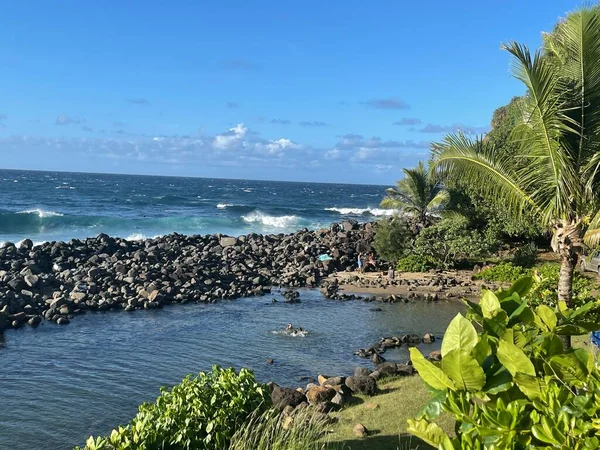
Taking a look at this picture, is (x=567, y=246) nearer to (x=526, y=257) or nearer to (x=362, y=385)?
(x=362, y=385)

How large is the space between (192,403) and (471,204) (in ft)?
65.6

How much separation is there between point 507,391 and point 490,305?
0.37 meters

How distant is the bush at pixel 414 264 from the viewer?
2277 centimetres

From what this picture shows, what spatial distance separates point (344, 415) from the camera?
7.88m

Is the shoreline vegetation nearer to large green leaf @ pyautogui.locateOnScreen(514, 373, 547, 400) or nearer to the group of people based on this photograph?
large green leaf @ pyautogui.locateOnScreen(514, 373, 547, 400)

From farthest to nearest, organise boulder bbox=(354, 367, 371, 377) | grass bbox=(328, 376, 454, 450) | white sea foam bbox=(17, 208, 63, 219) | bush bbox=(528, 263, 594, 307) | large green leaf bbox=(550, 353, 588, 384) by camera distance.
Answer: white sea foam bbox=(17, 208, 63, 219) < bush bbox=(528, 263, 594, 307) < boulder bbox=(354, 367, 371, 377) < grass bbox=(328, 376, 454, 450) < large green leaf bbox=(550, 353, 588, 384)

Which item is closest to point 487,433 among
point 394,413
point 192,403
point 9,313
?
point 192,403

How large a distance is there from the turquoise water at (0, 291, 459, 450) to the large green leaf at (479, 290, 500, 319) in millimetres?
7653

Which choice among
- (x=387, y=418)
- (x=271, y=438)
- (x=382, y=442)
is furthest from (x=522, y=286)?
(x=387, y=418)

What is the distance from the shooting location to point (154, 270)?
21672 mm

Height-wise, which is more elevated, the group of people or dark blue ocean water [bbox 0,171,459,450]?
the group of people

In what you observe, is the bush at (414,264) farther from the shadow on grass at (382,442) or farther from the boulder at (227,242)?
the shadow on grass at (382,442)

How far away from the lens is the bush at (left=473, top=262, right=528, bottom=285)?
19.0 m

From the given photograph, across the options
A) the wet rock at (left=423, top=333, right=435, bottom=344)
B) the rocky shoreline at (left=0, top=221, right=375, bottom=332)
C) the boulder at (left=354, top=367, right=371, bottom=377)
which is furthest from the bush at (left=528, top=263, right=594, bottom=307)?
the rocky shoreline at (left=0, top=221, right=375, bottom=332)
